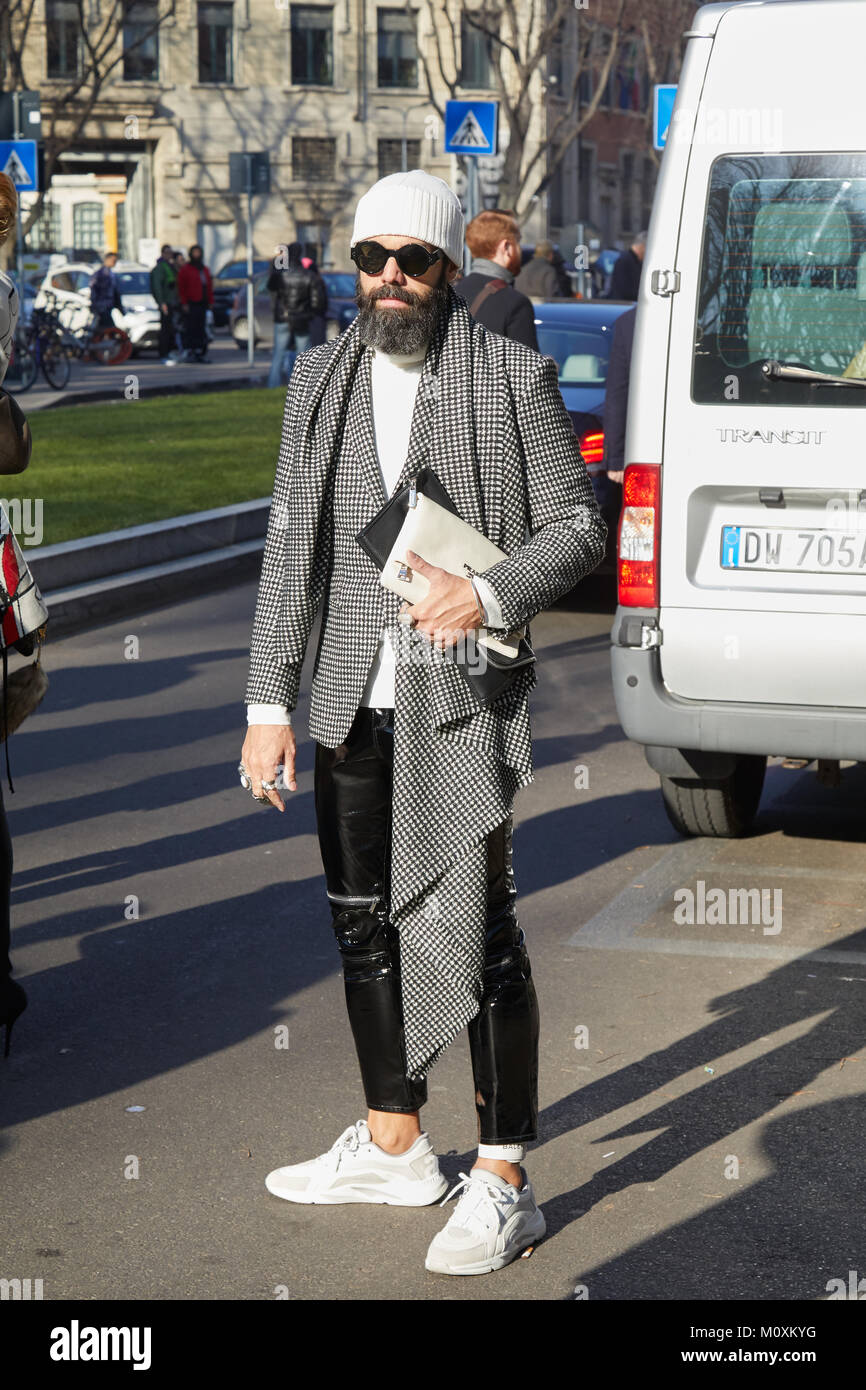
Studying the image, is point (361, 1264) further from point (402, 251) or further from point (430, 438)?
point (402, 251)

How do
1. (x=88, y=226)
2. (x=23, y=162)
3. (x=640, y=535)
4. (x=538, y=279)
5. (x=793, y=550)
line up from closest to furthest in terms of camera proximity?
(x=793, y=550) → (x=640, y=535) → (x=538, y=279) → (x=23, y=162) → (x=88, y=226)

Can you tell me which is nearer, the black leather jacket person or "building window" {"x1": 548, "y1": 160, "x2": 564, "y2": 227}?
the black leather jacket person

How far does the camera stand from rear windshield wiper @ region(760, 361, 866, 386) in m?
5.58

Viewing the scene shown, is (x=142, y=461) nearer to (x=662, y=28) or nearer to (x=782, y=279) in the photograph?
(x=782, y=279)

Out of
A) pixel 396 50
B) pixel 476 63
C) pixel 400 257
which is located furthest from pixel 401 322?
pixel 476 63

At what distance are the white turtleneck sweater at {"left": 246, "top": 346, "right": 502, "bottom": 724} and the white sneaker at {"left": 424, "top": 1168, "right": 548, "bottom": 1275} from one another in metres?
0.90

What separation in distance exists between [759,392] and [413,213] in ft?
7.80

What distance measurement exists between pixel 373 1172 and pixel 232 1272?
0.40 metres

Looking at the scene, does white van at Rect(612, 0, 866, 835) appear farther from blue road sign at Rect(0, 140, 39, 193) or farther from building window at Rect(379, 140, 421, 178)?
building window at Rect(379, 140, 421, 178)

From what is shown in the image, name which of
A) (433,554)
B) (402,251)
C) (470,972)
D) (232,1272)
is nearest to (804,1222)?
(470,972)

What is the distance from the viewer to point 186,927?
5.71 m

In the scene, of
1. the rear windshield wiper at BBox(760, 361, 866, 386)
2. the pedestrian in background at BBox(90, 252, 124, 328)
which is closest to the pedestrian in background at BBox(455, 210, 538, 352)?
the rear windshield wiper at BBox(760, 361, 866, 386)

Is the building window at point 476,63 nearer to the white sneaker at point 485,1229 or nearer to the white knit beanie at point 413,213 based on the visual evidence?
the white knit beanie at point 413,213

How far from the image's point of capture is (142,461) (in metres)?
16.5
